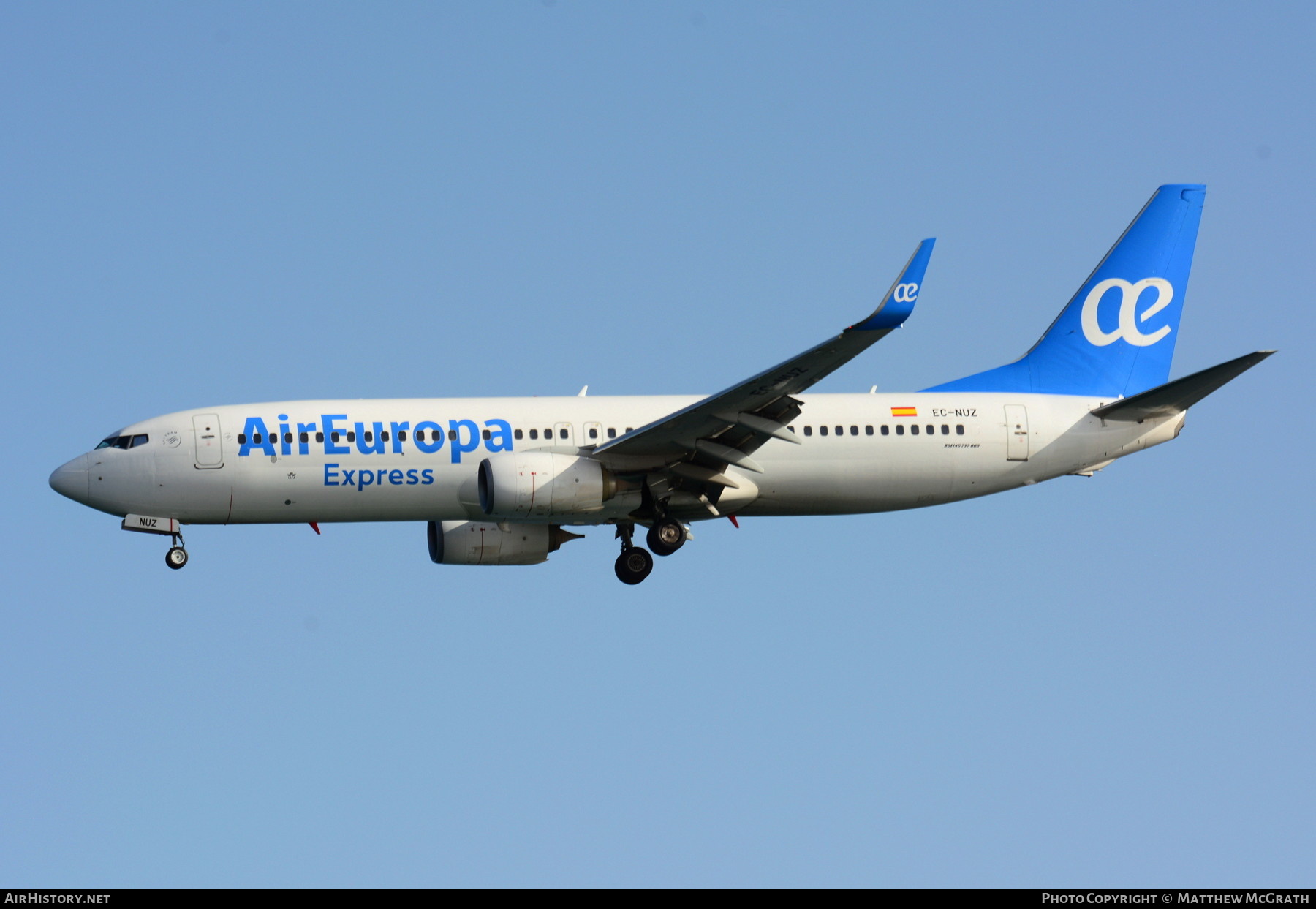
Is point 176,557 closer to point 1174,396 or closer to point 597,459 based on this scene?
point 597,459

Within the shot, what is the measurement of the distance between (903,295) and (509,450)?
9.74 m

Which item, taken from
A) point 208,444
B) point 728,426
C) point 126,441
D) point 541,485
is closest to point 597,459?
point 541,485

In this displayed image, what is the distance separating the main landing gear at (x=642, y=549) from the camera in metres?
33.7

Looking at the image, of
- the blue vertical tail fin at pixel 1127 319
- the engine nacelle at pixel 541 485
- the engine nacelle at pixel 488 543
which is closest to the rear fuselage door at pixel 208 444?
the engine nacelle at pixel 488 543

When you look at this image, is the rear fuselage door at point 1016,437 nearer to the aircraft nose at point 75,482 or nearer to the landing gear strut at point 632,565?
the landing gear strut at point 632,565

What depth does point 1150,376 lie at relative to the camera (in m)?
37.6

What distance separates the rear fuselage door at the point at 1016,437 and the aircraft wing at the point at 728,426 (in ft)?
16.0

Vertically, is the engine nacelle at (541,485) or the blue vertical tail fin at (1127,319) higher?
the blue vertical tail fin at (1127,319)

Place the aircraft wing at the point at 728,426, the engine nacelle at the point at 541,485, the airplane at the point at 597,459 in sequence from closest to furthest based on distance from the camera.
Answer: the aircraft wing at the point at 728,426, the engine nacelle at the point at 541,485, the airplane at the point at 597,459

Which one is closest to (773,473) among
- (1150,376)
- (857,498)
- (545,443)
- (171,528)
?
(857,498)

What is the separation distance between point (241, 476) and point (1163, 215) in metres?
21.6

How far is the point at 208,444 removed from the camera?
33094 mm

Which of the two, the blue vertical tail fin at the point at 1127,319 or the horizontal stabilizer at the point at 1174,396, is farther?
the blue vertical tail fin at the point at 1127,319

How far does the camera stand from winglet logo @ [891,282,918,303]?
1053 inches
